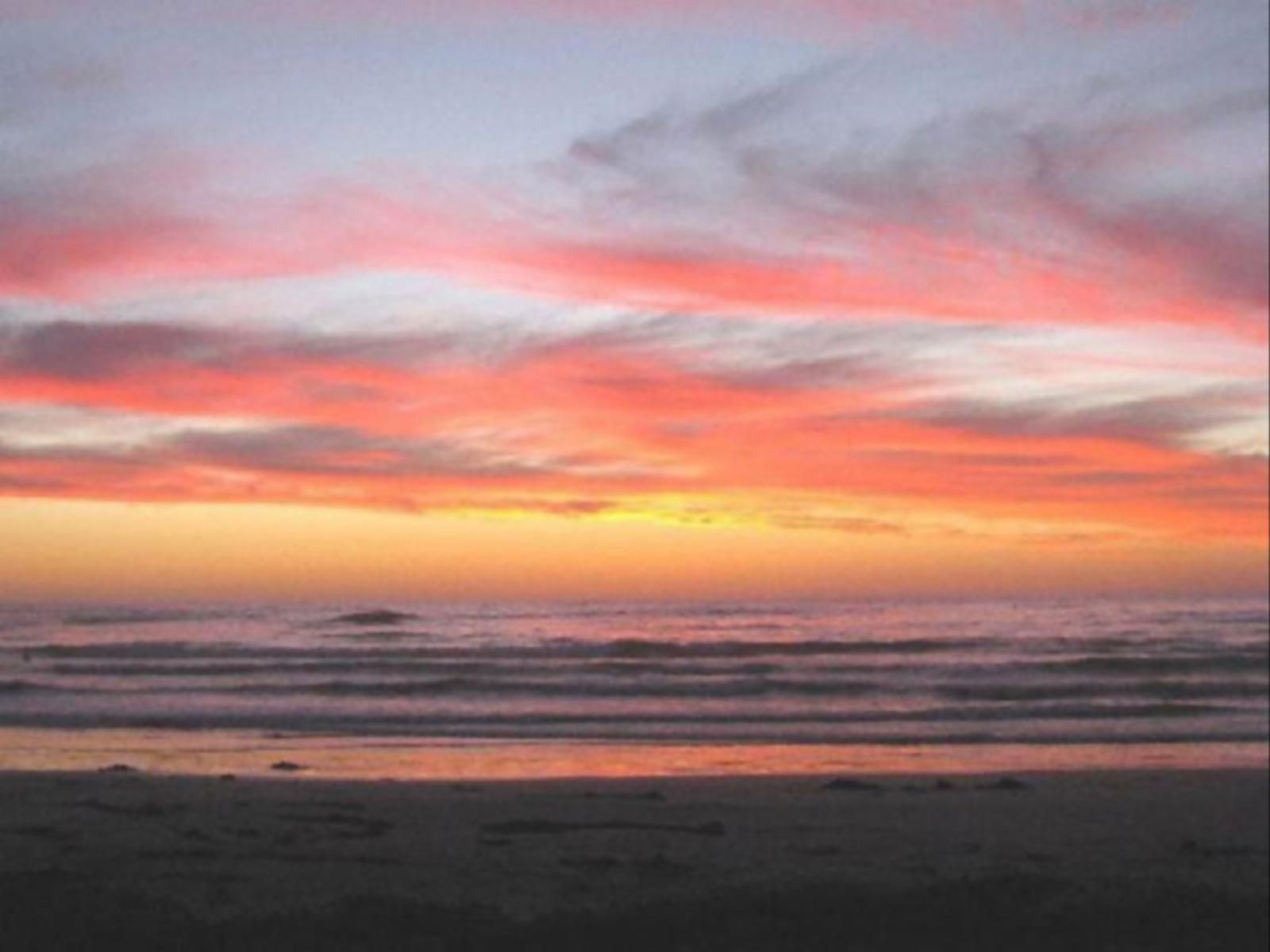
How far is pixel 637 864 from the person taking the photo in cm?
875

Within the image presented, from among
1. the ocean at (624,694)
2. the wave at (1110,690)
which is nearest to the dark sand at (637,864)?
the ocean at (624,694)

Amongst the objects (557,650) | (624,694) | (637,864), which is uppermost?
(557,650)

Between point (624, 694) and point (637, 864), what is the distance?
1532 cm

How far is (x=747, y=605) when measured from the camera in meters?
52.8

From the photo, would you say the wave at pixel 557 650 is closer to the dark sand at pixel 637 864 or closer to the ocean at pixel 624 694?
the ocean at pixel 624 694

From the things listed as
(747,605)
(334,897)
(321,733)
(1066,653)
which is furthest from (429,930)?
(747,605)

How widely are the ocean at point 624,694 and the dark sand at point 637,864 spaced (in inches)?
39.8

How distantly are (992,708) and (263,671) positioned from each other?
13551 millimetres

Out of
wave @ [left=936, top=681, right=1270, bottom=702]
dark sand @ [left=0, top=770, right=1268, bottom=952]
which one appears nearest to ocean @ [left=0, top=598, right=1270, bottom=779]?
wave @ [left=936, top=681, right=1270, bottom=702]

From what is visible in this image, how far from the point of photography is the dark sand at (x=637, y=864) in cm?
611

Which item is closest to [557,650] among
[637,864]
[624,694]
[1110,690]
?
[624,694]

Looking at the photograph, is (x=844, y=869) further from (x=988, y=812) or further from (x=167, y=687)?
(x=167, y=687)

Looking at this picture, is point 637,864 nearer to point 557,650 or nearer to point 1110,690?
point 1110,690

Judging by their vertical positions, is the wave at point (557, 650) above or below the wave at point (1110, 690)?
above
